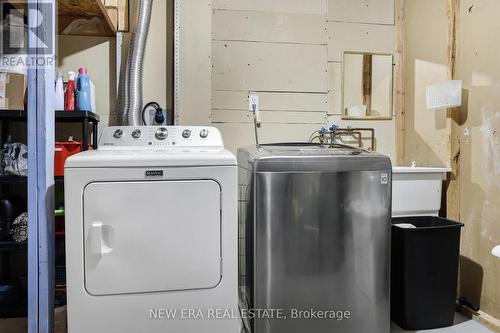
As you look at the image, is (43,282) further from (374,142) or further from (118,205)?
(374,142)

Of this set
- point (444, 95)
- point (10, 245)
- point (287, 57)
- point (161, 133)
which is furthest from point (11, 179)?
point (444, 95)

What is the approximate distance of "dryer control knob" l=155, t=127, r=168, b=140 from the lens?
1885mm

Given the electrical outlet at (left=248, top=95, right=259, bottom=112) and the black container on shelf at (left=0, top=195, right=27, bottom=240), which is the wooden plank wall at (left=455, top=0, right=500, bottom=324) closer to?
the electrical outlet at (left=248, top=95, right=259, bottom=112)

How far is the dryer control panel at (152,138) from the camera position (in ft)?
6.11

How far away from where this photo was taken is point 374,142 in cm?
273

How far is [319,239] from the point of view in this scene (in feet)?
5.49

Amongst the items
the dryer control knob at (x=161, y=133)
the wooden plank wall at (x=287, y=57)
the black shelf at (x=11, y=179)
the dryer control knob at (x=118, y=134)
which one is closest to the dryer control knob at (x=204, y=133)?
the dryer control knob at (x=161, y=133)

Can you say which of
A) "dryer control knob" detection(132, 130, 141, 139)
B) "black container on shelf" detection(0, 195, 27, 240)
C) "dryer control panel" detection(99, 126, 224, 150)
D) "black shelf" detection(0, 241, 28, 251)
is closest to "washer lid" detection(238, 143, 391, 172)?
"dryer control panel" detection(99, 126, 224, 150)

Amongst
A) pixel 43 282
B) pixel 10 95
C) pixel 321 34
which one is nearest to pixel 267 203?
pixel 43 282

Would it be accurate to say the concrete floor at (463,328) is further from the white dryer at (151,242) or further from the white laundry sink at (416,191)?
the white dryer at (151,242)

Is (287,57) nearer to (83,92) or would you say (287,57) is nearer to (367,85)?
(367,85)

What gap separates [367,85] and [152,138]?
180cm

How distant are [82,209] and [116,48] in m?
1.48

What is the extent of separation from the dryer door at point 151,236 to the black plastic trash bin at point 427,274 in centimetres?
119
